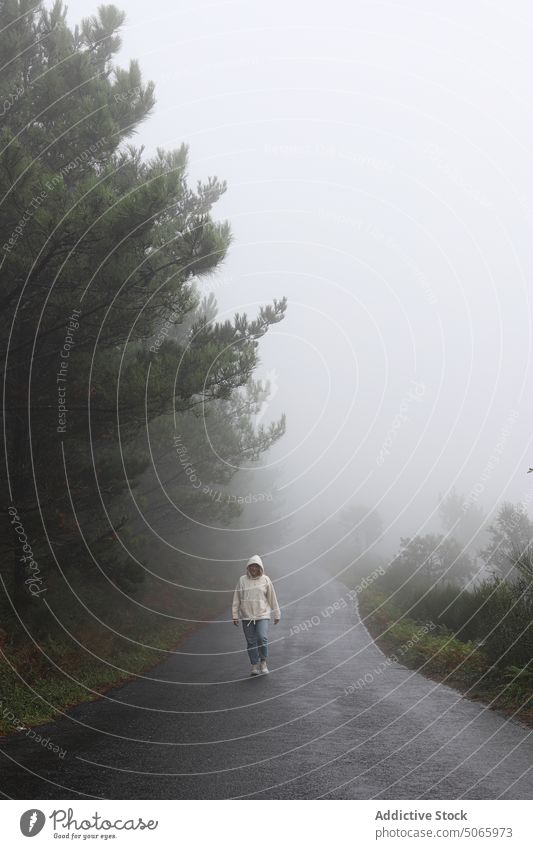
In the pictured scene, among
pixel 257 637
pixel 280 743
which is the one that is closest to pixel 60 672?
pixel 257 637

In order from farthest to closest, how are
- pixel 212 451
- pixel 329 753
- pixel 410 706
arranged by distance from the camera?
pixel 212 451 < pixel 410 706 < pixel 329 753

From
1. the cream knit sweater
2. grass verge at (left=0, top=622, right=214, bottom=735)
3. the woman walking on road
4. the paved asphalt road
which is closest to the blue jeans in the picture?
the woman walking on road

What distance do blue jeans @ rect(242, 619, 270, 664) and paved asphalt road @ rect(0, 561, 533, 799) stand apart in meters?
0.40

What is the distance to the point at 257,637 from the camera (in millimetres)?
10734

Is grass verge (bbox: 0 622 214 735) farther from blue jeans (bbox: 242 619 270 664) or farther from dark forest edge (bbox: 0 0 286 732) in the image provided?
blue jeans (bbox: 242 619 270 664)

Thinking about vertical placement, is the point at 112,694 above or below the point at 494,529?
below

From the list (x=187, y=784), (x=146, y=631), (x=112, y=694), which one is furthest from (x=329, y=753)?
(x=146, y=631)

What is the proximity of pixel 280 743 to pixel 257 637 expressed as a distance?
4539 millimetres

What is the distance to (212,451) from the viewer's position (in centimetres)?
2433

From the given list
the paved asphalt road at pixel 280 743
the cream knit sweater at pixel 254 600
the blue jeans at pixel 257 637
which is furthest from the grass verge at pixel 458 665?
the cream knit sweater at pixel 254 600

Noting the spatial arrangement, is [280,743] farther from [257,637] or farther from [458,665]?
[458,665]

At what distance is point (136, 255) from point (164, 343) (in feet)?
5.53

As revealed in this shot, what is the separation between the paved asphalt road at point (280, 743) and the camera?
193 inches

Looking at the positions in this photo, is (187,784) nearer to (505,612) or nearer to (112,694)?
(112,694)
